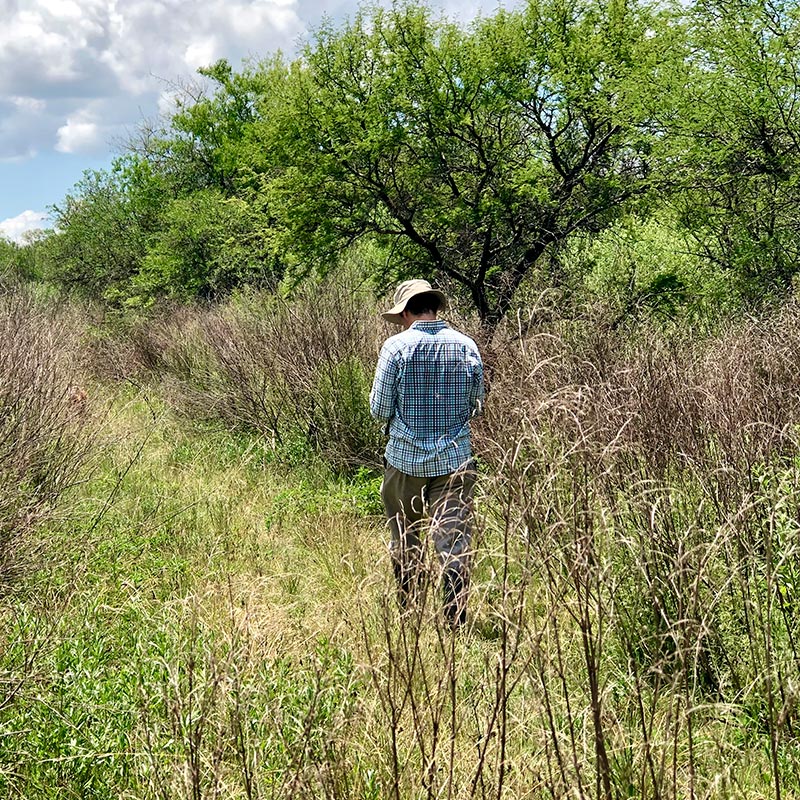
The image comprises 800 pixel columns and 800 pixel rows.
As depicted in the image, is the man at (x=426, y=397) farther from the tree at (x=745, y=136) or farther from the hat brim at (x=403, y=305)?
the tree at (x=745, y=136)

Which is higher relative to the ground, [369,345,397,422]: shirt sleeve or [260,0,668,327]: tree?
[260,0,668,327]: tree

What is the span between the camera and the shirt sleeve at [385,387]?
11.6 feet

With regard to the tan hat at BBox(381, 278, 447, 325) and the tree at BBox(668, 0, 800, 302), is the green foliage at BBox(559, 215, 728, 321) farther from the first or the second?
the tan hat at BBox(381, 278, 447, 325)

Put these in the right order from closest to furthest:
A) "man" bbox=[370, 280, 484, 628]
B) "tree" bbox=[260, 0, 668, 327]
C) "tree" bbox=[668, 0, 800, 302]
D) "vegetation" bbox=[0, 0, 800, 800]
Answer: "vegetation" bbox=[0, 0, 800, 800]
"man" bbox=[370, 280, 484, 628]
"tree" bbox=[668, 0, 800, 302]
"tree" bbox=[260, 0, 668, 327]

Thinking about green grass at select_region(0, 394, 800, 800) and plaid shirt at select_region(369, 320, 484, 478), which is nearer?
green grass at select_region(0, 394, 800, 800)

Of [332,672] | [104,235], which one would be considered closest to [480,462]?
[332,672]

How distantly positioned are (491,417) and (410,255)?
5386 millimetres

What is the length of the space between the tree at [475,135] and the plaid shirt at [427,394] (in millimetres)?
5431

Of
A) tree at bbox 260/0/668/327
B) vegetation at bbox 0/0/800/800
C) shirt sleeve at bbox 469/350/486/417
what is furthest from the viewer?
tree at bbox 260/0/668/327

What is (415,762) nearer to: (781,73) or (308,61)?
(781,73)

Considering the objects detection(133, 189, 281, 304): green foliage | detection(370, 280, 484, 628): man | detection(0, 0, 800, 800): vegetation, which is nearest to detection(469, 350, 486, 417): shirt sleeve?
detection(370, 280, 484, 628): man

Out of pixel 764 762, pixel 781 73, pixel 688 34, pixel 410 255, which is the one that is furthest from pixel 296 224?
pixel 764 762

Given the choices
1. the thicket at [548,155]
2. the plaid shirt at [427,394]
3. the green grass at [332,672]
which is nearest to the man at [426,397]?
the plaid shirt at [427,394]

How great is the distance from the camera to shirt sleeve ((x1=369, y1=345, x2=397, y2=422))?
3.53 metres
